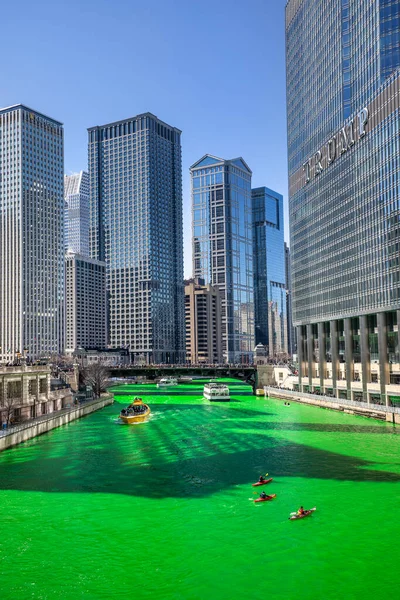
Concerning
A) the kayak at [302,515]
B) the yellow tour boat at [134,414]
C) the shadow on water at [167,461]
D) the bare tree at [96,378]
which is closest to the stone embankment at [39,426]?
the shadow on water at [167,461]

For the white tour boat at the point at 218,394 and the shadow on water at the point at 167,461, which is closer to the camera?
the shadow on water at the point at 167,461

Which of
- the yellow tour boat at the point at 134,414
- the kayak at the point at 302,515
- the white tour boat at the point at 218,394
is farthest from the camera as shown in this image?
the white tour boat at the point at 218,394

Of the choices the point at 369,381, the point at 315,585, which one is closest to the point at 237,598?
the point at 315,585

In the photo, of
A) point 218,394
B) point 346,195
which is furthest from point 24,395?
point 346,195

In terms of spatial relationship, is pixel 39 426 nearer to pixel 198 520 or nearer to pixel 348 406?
pixel 198 520

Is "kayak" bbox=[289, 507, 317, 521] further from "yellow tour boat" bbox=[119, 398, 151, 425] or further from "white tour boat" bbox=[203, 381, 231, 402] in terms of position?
"white tour boat" bbox=[203, 381, 231, 402]

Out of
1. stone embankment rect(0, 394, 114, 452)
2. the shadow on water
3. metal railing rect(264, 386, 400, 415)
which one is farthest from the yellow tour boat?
Answer: metal railing rect(264, 386, 400, 415)

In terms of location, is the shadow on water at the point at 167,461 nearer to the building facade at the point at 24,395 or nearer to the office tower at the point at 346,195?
the building facade at the point at 24,395
